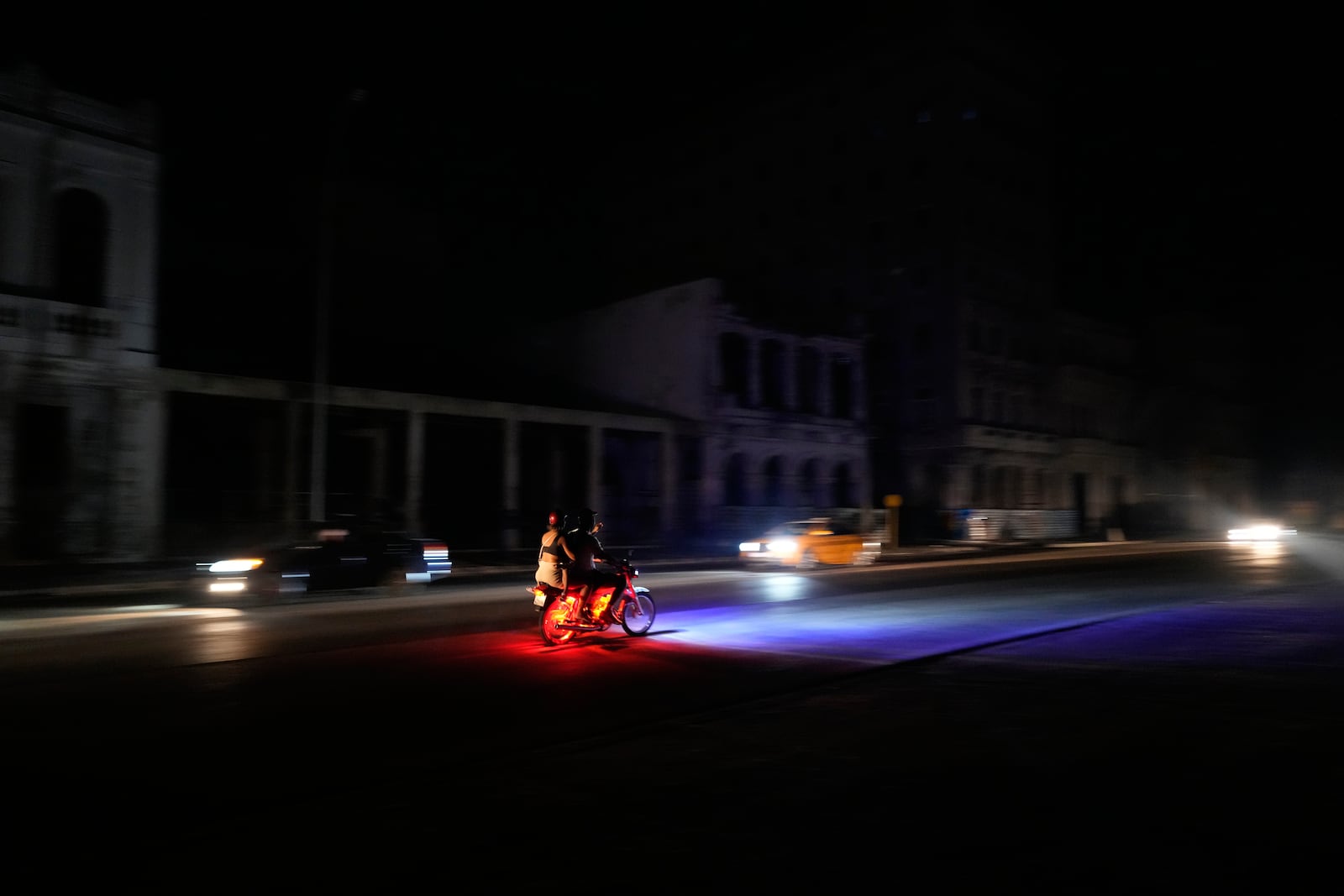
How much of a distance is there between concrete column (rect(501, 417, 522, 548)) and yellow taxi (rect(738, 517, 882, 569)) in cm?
810

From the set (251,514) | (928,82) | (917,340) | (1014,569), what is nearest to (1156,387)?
(917,340)

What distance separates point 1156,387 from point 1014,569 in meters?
43.0

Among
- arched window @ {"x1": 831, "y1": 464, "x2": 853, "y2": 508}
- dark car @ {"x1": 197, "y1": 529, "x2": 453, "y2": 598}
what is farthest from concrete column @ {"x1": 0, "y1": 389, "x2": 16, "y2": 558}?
arched window @ {"x1": 831, "y1": 464, "x2": 853, "y2": 508}

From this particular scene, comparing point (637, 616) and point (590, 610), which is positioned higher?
point (590, 610)

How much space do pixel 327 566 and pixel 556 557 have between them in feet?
22.4

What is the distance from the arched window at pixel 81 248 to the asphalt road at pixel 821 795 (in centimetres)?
1832

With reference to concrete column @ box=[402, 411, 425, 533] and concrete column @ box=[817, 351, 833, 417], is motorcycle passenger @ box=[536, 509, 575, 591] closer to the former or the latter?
concrete column @ box=[402, 411, 425, 533]

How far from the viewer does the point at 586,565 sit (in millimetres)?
12938

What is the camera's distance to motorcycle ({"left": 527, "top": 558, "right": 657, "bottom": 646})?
12.9 meters

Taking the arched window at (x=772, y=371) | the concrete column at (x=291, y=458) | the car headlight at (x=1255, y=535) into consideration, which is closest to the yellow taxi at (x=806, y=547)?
the concrete column at (x=291, y=458)

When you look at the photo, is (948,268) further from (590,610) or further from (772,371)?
(590,610)

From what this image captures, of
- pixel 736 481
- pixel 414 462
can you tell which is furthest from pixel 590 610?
pixel 736 481

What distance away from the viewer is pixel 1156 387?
62750 mm

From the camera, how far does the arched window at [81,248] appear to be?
79.9 feet
